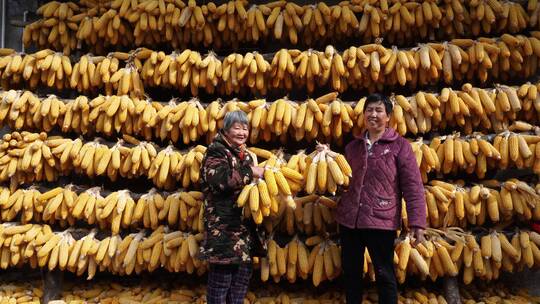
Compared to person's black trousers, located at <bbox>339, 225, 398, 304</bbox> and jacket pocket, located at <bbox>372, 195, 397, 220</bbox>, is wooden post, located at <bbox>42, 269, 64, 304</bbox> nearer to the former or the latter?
person's black trousers, located at <bbox>339, 225, 398, 304</bbox>

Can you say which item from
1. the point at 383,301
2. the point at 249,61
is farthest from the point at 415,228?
the point at 249,61

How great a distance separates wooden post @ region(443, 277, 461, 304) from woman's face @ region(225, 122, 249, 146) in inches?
101

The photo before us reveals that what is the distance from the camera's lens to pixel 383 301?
3551 millimetres

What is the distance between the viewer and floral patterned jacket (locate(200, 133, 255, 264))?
3.35m

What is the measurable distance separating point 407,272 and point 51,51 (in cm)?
448

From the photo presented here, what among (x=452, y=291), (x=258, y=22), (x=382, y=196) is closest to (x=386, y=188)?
(x=382, y=196)

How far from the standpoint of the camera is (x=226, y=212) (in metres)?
3.45

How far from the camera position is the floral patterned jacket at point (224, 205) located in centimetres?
335

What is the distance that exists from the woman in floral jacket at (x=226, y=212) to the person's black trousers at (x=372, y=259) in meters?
0.86

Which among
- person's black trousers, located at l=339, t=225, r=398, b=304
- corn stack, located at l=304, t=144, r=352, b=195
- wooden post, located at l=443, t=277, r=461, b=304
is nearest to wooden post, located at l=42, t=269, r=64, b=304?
corn stack, located at l=304, t=144, r=352, b=195

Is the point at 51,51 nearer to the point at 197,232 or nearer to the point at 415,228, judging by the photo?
the point at 197,232

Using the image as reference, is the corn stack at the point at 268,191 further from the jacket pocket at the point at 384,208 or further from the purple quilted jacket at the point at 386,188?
the jacket pocket at the point at 384,208

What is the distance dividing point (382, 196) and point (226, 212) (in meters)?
1.26

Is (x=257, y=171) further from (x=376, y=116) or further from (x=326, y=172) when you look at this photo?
(x=376, y=116)
